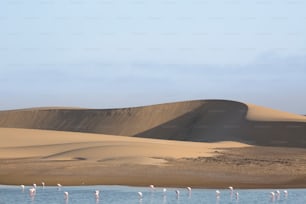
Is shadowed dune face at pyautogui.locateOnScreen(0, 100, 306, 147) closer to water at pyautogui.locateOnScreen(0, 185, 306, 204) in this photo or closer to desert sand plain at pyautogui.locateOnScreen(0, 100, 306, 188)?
desert sand plain at pyautogui.locateOnScreen(0, 100, 306, 188)

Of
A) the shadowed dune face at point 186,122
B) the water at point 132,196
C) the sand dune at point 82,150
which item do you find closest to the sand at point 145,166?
the sand dune at point 82,150

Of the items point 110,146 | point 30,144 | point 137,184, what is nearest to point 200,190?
point 137,184

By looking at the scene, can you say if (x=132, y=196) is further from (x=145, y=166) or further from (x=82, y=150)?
(x=82, y=150)

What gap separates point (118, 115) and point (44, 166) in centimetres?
6285

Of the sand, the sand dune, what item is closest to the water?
the sand

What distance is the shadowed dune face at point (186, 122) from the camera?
83125 millimetres

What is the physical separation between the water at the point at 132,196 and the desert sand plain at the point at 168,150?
2.59m

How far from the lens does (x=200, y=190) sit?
1357 inches

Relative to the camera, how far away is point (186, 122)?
9988cm

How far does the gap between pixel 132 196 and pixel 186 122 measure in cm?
6869

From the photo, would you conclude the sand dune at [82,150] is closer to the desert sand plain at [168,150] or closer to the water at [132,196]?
the desert sand plain at [168,150]

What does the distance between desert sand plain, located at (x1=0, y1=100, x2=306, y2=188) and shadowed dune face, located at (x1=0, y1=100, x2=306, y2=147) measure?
0.11m

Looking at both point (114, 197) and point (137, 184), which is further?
point (137, 184)

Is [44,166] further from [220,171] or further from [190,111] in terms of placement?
[190,111]
